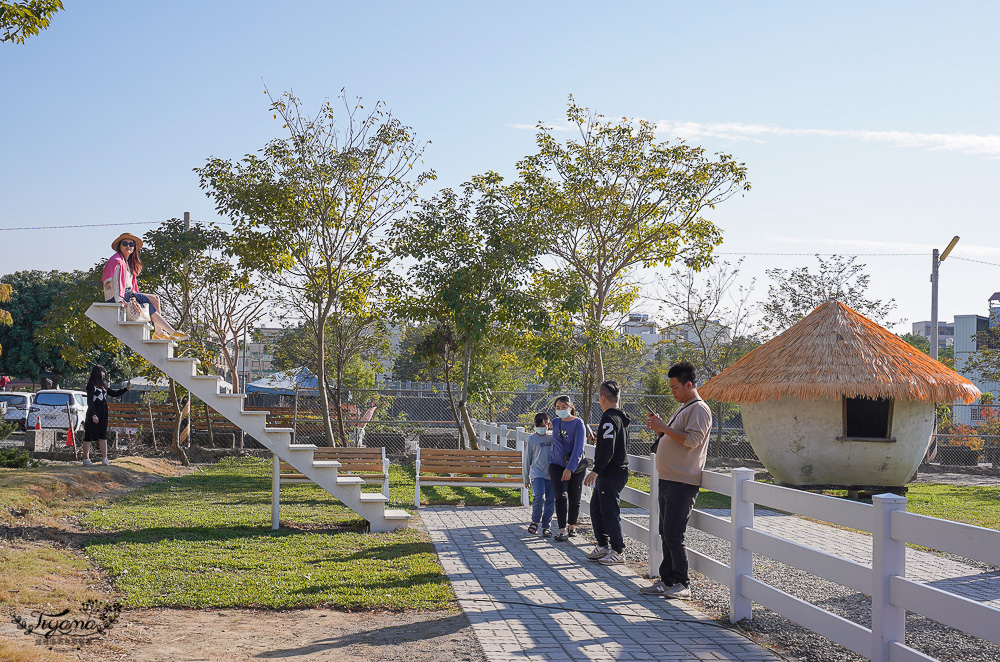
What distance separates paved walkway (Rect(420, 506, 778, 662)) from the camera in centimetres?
589

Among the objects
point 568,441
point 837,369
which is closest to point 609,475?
point 568,441

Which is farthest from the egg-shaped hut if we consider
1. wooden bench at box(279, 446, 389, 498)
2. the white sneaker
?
the white sneaker

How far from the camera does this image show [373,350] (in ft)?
86.5

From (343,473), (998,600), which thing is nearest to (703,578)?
(998,600)

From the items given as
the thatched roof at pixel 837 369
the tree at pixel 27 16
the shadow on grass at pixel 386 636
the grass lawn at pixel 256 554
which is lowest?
the grass lawn at pixel 256 554

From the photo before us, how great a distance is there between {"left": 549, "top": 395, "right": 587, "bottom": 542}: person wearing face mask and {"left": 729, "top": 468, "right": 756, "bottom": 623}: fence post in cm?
318

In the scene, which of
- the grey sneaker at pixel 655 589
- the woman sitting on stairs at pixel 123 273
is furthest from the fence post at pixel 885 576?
the woman sitting on stairs at pixel 123 273

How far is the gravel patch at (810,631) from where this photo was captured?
6.10 meters

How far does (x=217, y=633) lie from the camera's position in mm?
6090

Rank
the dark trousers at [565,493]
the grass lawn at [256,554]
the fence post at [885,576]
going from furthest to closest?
the dark trousers at [565,493] < the grass lawn at [256,554] < the fence post at [885,576]

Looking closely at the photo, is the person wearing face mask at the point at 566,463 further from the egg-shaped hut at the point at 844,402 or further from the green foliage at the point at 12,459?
the green foliage at the point at 12,459

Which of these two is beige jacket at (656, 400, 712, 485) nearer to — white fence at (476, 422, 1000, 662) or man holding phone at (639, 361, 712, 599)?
man holding phone at (639, 361, 712, 599)

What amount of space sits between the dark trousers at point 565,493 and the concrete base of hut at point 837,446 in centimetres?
658

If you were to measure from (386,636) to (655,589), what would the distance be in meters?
2.62
